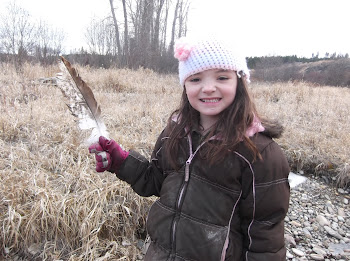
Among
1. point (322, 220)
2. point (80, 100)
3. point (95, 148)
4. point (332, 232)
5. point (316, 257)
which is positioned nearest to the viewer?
point (95, 148)

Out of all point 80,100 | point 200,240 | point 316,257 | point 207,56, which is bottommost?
point 316,257

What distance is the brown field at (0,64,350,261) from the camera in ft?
6.72

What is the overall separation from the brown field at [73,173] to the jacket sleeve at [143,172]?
0.74m

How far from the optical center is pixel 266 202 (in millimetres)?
1179

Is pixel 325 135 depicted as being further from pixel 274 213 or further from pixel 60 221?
pixel 60 221

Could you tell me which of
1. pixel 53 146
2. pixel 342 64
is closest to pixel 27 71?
pixel 53 146

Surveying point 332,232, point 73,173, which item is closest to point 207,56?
point 73,173

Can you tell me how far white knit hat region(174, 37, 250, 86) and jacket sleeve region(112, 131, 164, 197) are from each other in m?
0.48

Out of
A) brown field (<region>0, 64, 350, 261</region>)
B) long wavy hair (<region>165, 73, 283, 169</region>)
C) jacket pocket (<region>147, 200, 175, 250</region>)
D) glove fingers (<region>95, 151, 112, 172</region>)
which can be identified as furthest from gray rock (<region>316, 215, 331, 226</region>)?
glove fingers (<region>95, 151, 112, 172</region>)

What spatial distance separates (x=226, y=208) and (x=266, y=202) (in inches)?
7.7

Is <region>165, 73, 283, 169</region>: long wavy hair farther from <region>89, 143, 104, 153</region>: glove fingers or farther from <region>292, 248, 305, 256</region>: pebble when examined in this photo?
<region>292, 248, 305, 256</region>: pebble

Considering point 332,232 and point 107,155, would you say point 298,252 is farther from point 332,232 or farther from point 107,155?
point 107,155

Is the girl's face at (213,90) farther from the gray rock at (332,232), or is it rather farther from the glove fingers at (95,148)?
the gray rock at (332,232)

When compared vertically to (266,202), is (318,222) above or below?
below
